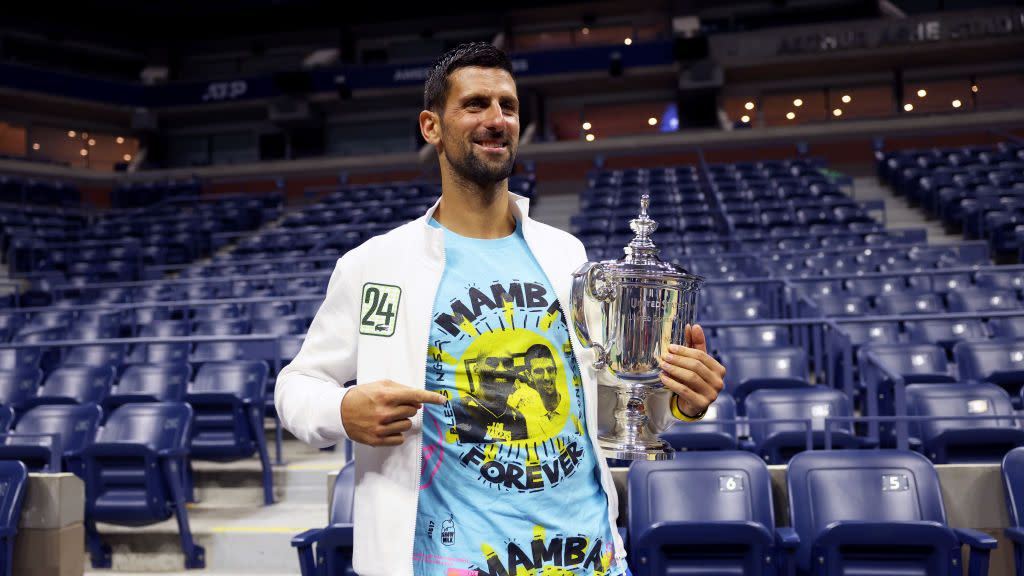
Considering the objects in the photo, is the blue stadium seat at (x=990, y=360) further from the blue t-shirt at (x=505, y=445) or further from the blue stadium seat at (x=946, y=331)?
the blue t-shirt at (x=505, y=445)

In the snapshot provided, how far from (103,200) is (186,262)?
21.9 ft

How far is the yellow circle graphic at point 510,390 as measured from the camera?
1221mm

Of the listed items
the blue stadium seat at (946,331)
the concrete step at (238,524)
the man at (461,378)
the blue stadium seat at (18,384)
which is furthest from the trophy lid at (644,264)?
the blue stadium seat at (18,384)

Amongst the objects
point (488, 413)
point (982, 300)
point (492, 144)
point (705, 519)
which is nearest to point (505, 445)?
point (488, 413)

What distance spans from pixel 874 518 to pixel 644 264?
209 centimetres

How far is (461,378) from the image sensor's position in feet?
4.09

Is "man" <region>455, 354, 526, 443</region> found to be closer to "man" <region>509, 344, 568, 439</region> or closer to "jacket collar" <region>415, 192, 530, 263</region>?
"man" <region>509, 344, 568, 439</region>

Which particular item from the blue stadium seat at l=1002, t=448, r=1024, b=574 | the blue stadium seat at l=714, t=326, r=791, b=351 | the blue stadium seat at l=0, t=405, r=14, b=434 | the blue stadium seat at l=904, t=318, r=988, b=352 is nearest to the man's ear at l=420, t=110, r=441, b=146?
the blue stadium seat at l=1002, t=448, r=1024, b=574

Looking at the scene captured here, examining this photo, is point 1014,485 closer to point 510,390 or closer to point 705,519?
point 705,519

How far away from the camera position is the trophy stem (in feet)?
4.08

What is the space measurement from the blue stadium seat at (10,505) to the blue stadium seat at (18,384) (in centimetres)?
181

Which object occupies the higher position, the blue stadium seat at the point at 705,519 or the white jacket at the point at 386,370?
the white jacket at the point at 386,370

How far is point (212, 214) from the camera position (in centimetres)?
1358

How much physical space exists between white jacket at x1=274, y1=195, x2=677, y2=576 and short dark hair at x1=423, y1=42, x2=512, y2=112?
20cm
